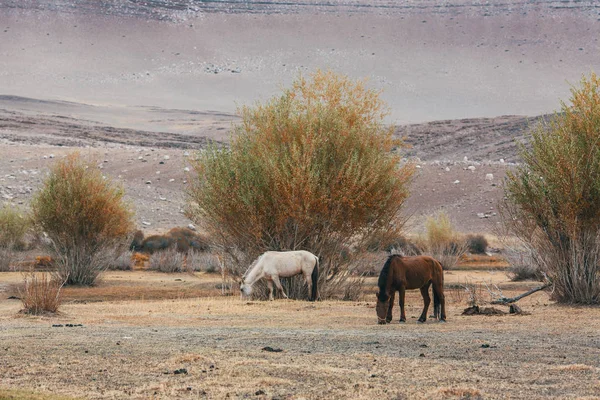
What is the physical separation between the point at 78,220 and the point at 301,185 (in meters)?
10.7

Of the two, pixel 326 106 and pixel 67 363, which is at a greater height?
pixel 326 106

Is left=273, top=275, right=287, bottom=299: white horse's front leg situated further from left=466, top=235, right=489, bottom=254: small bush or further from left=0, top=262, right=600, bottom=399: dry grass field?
left=466, top=235, right=489, bottom=254: small bush

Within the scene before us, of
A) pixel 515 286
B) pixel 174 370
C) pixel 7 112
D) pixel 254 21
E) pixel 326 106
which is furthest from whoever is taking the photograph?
pixel 254 21

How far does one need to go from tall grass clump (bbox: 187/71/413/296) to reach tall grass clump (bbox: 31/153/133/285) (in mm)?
6573

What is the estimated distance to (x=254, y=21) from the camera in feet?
486

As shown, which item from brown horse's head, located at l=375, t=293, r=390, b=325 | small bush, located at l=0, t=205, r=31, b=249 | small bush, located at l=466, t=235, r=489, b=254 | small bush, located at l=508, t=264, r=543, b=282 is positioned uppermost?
small bush, located at l=0, t=205, r=31, b=249

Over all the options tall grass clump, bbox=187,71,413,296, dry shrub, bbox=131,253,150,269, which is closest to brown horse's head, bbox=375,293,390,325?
tall grass clump, bbox=187,71,413,296

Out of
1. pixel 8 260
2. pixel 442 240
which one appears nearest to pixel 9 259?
pixel 8 260

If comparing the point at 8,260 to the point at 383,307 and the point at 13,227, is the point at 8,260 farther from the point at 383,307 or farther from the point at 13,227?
the point at 383,307

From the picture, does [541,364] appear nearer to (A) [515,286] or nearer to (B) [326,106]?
(B) [326,106]

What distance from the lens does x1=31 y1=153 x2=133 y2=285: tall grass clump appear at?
31344 mm

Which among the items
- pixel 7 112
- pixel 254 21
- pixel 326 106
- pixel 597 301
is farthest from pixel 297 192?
pixel 254 21

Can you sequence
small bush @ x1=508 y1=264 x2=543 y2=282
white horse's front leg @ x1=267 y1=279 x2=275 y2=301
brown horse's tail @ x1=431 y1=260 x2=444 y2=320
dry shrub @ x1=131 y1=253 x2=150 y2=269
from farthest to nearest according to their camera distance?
dry shrub @ x1=131 y1=253 x2=150 y2=269
small bush @ x1=508 y1=264 x2=543 y2=282
white horse's front leg @ x1=267 y1=279 x2=275 y2=301
brown horse's tail @ x1=431 y1=260 x2=444 y2=320

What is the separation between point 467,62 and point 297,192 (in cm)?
11744
